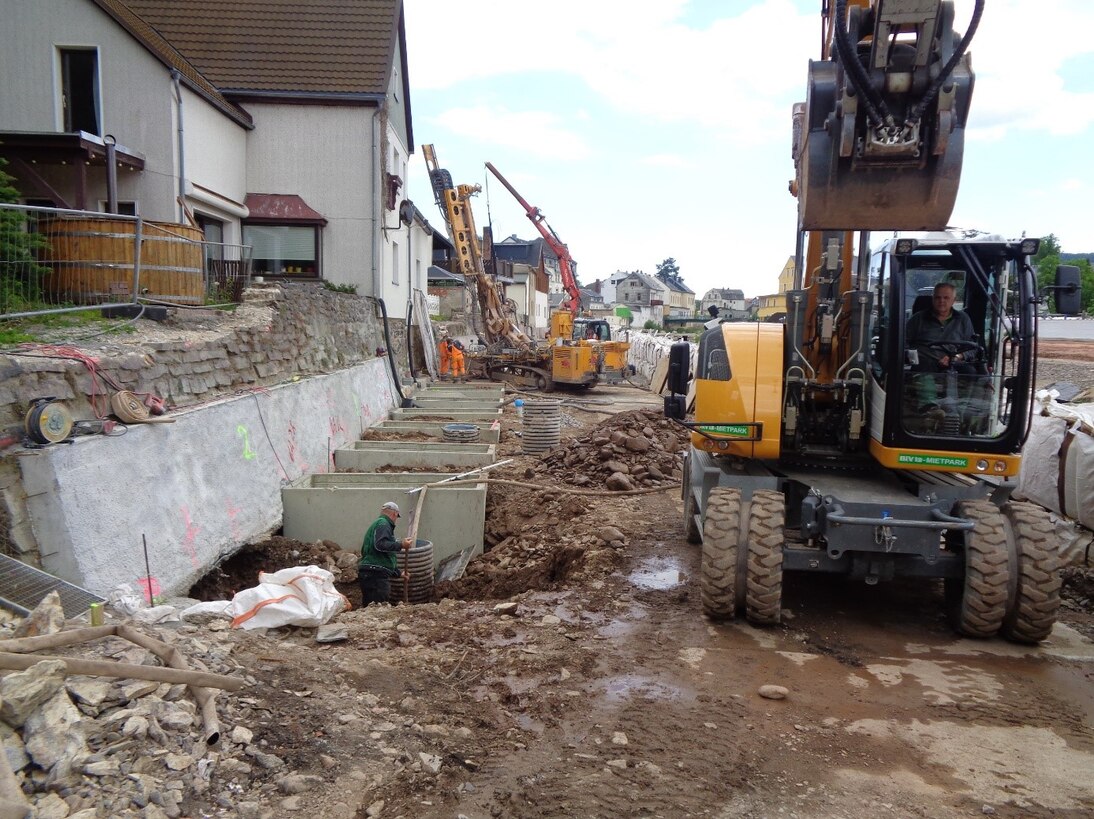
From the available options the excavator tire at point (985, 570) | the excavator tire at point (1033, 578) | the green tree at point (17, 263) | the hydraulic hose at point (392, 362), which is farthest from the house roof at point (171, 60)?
the excavator tire at point (1033, 578)

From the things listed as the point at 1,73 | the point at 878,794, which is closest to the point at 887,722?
the point at 878,794

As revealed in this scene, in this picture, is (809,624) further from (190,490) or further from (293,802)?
(190,490)

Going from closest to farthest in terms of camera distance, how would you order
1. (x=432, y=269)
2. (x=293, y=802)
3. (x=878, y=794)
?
(x=293, y=802), (x=878, y=794), (x=432, y=269)

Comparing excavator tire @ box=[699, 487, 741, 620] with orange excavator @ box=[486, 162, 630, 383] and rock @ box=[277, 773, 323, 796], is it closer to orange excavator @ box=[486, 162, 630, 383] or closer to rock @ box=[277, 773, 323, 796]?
rock @ box=[277, 773, 323, 796]

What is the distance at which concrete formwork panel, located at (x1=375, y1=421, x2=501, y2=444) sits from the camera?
46.4ft

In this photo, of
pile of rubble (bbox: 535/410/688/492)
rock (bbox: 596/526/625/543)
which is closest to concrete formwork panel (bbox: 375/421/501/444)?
pile of rubble (bbox: 535/410/688/492)

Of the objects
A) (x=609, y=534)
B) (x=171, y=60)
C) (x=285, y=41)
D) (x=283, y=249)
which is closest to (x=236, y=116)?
(x=171, y=60)

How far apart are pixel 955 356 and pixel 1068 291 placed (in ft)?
2.58

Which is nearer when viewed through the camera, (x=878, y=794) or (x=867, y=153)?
(x=878, y=794)

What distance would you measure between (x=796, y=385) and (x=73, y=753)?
203 inches

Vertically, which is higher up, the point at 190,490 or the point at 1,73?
the point at 1,73

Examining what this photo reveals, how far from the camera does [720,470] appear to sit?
20.7ft

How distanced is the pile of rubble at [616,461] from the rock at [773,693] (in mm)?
5561

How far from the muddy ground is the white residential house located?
10972mm
